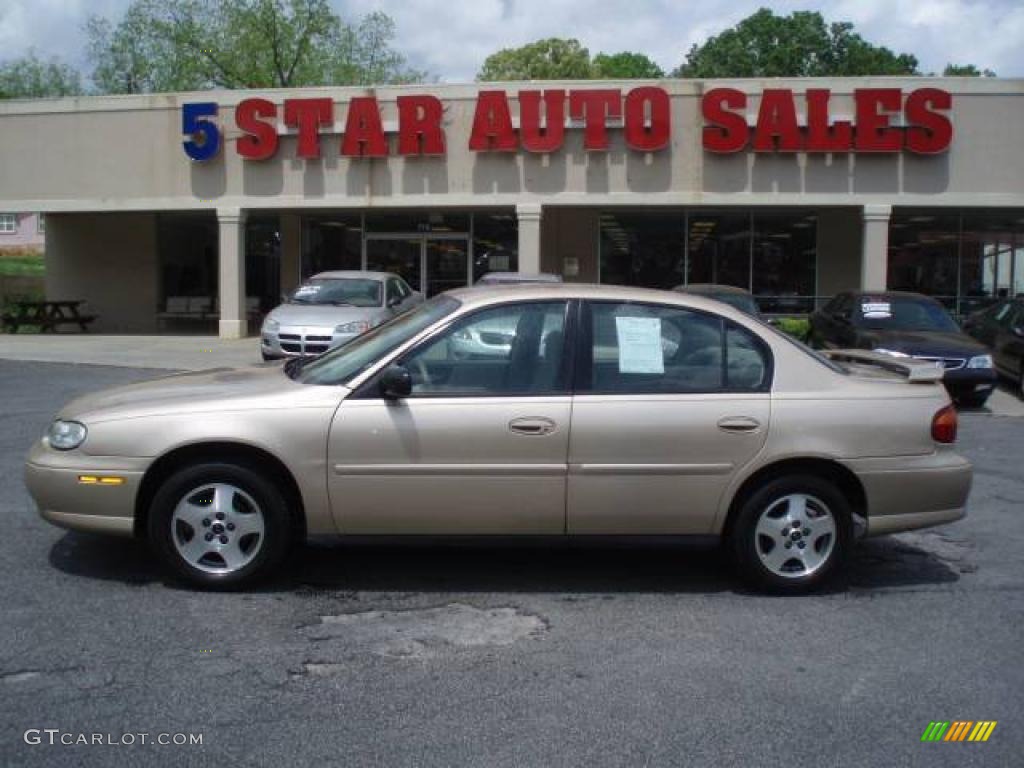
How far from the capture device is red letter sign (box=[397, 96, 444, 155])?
20938 mm

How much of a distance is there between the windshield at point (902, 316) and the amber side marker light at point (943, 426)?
8.86 metres

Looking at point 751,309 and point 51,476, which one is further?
point 751,309

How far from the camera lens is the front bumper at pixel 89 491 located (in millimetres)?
5238

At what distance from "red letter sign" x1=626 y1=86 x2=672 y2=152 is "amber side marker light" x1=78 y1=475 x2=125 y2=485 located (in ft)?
54.9

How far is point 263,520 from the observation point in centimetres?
529

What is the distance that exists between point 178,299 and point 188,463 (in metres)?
21.9

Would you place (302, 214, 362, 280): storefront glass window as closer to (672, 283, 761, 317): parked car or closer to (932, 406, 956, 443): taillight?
(672, 283, 761, 317): parked car

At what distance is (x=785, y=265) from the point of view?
23.3 meters

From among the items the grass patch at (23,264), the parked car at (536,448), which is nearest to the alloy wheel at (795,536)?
the parked car at (536,448)

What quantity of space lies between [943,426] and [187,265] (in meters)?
24.0

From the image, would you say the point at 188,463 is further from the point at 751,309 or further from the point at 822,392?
the point at 751,309

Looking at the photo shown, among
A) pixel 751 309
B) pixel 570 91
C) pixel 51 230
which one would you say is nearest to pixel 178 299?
pixel 51 230

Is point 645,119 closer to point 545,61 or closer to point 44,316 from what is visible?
point 44,316

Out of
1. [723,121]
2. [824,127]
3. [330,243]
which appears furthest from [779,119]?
[330,243]
